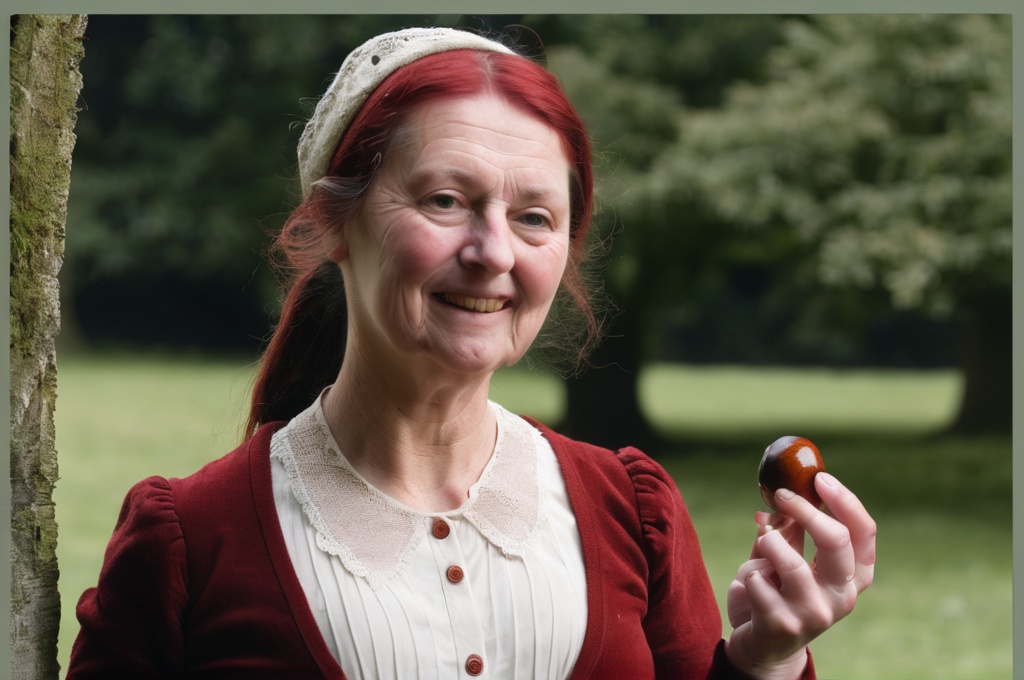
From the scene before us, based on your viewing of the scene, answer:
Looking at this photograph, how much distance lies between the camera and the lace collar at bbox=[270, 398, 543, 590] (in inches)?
51.9

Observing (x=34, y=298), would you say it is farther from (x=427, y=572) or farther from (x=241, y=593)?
(x=427, y=572)

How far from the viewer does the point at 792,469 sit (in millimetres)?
1319

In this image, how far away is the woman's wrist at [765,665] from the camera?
4.51 feet

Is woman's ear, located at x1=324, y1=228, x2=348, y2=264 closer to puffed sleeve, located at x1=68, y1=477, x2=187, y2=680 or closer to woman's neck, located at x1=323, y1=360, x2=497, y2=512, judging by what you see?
woman's neck, located at x1=323, y1=360, x2=497, y2=512

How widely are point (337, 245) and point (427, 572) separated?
0.40m

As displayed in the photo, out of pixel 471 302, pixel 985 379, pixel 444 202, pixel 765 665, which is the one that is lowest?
pixel 985 379

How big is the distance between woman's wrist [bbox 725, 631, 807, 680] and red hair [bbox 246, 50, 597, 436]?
455mm

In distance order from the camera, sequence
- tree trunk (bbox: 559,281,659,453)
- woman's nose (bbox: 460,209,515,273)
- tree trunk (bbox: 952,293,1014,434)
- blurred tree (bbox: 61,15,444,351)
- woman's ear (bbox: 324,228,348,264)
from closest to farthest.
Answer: woman's nose (bbox: 460,209,515,273), woman's ear (bbox: 324,228,348,264), blurred tree (bbox: 61,15,444,351), tree trunk (bbox: 559,281,659,453), tree trunk (bbox: 952,293,1014,434)

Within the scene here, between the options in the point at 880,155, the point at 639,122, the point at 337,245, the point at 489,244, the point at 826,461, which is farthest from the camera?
the point at 826,461

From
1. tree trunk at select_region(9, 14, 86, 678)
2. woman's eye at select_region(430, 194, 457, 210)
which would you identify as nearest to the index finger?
woman's eye at select_region(430, 194, 457, 210)

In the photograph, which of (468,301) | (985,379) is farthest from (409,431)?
(985,379)

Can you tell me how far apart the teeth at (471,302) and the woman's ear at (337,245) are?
16 cm

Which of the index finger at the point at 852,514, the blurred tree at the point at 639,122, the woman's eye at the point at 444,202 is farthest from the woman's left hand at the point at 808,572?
the blurred tree at the point at 639,122

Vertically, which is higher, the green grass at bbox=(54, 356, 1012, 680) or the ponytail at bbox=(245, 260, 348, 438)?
the ponytail at bbox=(245, 260, 348, 438)
